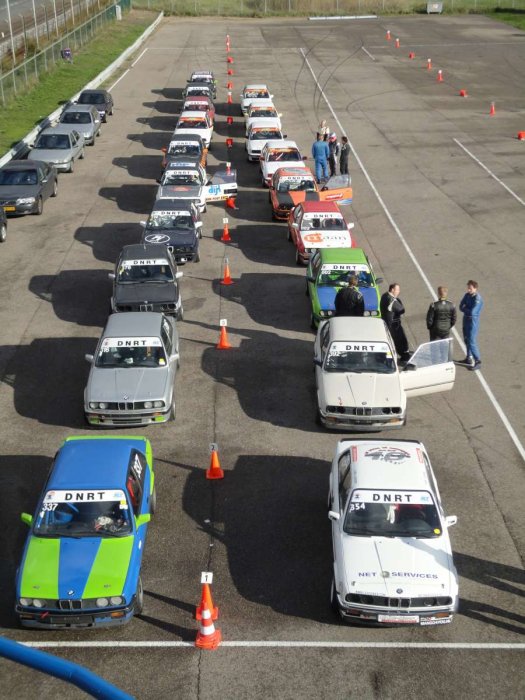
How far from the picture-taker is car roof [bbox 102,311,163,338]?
17.2 m

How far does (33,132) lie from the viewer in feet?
130

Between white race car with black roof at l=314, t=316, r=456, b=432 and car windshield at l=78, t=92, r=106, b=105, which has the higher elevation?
white race car with black roof at l=314, t=316, r=456, b=432

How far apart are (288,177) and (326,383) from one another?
46.3 feet

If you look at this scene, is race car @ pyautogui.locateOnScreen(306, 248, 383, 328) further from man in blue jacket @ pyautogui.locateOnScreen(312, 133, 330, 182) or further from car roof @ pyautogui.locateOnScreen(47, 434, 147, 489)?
man in blue jacket @ pyautogui.locateOnScreen(312, 133, 330, 182)

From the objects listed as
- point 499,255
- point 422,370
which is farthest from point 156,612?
point 499,255

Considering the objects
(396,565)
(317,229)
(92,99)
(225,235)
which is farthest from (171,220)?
(92,99)

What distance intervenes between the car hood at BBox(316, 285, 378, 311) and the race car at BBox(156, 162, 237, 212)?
831cm

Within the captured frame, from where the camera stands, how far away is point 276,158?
3238 centimetres

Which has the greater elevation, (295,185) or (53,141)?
(295,185)

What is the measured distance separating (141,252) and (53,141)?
15216 millimetres

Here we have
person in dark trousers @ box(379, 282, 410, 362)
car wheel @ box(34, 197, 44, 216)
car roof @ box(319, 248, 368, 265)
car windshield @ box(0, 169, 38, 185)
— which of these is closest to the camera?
person in dark trousers @ box(379, 282, 410, 362)

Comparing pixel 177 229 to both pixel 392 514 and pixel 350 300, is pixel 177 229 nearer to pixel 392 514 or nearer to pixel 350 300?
pixel 350 300

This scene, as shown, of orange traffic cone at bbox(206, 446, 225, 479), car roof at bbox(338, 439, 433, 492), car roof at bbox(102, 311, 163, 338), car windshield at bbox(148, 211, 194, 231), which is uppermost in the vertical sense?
car roof at bbox(338, 439, 433, 492)

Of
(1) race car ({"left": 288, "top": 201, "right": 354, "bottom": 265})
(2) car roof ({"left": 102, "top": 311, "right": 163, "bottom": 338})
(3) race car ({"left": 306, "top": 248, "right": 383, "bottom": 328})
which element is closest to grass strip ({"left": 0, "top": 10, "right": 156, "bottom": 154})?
(1) race car ({"left": 288, "top": 201, "right": 354, "bottom": 265})
